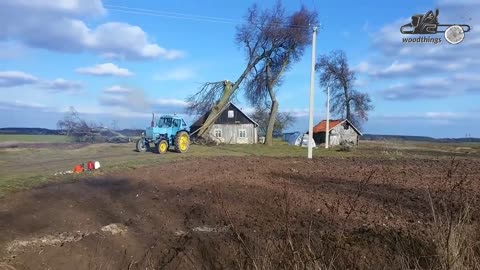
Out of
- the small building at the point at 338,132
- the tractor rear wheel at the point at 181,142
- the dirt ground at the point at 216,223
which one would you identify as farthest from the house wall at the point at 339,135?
the dirt ground at the point at 216,223

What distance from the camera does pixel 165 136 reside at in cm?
3031

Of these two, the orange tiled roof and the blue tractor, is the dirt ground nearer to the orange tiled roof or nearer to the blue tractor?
the blue tractor

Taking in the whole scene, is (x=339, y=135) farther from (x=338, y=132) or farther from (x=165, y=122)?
(x=165, y=122)

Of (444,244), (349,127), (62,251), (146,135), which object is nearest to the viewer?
(444,244)

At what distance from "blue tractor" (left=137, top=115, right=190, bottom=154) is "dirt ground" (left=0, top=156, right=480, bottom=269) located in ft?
47.5

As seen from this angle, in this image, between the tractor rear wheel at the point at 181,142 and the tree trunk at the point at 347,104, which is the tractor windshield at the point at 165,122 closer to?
the tractor rear wheel at the point at 181,142

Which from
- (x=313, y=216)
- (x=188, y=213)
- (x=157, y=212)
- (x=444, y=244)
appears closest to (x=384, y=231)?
(x=313, y=216)

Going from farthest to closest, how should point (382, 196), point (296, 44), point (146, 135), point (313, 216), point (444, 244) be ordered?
1. point (296, 44)
2. point (146, 135)
3. point (382, 196)
4. point (313, 216)
5. point (444, 244)

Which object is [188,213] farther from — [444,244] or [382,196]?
[444,244]

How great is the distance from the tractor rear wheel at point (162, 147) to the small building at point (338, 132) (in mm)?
39526

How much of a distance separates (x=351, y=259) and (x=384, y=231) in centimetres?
192

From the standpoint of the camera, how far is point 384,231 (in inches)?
324

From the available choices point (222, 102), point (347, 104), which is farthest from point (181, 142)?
point (347, 104)

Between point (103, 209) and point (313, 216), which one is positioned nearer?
point (313, 216)
